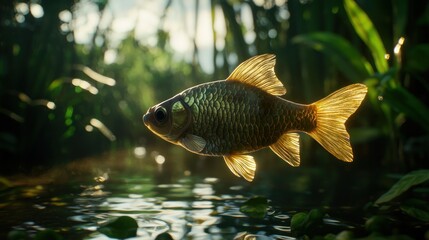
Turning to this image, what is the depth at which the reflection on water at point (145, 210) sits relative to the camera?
187 centimetres

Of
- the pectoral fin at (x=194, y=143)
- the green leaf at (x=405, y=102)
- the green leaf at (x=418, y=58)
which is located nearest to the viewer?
the pectoral fin at (x=194, y=143)

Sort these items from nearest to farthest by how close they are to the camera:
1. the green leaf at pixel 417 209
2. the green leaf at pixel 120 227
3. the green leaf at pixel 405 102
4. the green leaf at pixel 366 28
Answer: the green leaf at pixel 120 227
the green leaf at pixel 417 209
the green leaf at pixel 405 102
the green leaf at pixel 366 28

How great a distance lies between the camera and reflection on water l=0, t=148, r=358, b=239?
73.6 inches

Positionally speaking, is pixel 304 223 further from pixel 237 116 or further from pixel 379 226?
pixel 237 116

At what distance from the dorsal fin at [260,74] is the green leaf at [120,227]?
0.59 metres

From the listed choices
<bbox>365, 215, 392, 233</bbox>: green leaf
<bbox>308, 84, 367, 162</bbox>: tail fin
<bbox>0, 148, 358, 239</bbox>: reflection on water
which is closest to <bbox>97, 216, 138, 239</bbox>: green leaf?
<bbox>0, 148, 358, 239</bbox>: reflection on water

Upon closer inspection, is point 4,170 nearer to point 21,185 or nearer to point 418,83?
point 21,185

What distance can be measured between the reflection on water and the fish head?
366 mm

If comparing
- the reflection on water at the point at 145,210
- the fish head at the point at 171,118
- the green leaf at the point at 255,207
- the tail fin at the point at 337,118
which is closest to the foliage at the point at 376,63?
the reflection on water at the point at 145,210

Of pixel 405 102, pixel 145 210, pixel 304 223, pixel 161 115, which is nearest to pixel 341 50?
pixel 405 102

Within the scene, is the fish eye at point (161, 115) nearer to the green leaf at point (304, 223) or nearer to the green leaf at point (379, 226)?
the green leaf at point (304, 223)

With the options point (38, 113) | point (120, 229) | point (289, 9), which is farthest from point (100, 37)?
point (120, 229)

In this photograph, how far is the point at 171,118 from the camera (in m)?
1.61

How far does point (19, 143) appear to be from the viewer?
183 inches
